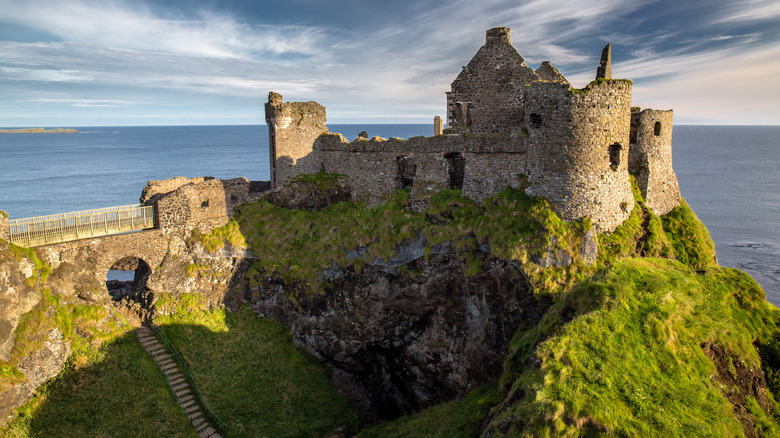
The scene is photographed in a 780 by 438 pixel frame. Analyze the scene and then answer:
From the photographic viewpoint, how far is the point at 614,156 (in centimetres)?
2228

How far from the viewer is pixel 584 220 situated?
21672mm

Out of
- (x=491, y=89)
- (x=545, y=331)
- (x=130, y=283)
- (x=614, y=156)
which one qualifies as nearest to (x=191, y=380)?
(x=130, y=283)

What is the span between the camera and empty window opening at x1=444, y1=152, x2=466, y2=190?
27141 millimetres

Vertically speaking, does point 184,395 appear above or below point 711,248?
below

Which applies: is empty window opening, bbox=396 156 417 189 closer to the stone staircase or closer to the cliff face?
the cliff face

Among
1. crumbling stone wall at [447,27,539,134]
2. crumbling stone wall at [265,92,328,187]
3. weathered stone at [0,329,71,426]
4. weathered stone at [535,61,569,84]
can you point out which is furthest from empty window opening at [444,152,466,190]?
weathered stone at [0,329,71,426]

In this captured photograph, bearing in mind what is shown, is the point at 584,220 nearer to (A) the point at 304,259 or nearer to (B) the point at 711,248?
(B) the point at 711,248

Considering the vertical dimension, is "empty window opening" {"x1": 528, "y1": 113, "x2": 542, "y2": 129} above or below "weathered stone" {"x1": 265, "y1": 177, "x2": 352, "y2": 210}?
above

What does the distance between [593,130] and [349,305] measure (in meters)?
16.4

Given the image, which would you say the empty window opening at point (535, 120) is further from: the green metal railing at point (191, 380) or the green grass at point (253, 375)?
the green metal railing at point (191, 380)

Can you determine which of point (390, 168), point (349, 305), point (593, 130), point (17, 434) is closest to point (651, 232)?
point (593, 130)

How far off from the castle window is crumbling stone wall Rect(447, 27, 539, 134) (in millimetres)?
6382

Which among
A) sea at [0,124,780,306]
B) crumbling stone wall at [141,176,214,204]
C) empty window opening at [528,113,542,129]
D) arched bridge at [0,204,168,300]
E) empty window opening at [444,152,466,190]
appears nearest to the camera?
empty window opening at [528,113,542,129]

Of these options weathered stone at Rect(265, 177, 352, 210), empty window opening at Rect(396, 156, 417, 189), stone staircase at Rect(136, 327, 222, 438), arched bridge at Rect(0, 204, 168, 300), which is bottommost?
stone staircase at Rect(136, 327, 222, 438)
